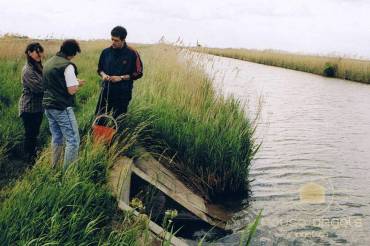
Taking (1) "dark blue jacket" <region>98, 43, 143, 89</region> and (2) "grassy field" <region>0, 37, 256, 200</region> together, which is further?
(2) "grassy field" <region>0, 37, 256, 200</region>

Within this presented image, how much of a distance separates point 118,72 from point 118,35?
0.52 m

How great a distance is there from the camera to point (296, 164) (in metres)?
9.44

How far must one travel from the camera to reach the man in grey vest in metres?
5.35

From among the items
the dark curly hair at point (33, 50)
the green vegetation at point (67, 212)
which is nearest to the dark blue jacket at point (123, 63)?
the dark curly hair at point (33, 50)

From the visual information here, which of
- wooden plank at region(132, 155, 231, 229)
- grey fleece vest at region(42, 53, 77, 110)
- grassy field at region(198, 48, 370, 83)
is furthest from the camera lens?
grassy field at region(198, 48, 370, 83)

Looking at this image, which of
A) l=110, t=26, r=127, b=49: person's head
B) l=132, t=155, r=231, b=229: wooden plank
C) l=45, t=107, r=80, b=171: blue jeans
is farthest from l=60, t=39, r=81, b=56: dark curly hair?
l=132, t=155, r=231, b=229: wooden plank

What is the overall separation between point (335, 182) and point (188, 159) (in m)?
2.96

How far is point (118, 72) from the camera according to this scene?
6.57 m

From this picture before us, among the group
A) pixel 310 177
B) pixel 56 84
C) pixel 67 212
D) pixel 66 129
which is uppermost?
pixel 56 84

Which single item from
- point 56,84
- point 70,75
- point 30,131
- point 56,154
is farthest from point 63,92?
point 30,131

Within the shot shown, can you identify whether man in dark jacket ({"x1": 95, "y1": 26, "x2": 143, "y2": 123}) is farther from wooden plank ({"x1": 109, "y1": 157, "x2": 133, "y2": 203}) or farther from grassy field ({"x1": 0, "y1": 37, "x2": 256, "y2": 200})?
wooden plank ({"x1": 109, "y1": 157, "x2": 133, "y2": 203})

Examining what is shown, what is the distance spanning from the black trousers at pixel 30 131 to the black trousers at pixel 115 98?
34.0 inches

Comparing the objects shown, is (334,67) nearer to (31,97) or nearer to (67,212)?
(31,97)

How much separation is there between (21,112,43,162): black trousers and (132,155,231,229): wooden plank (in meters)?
1.40
